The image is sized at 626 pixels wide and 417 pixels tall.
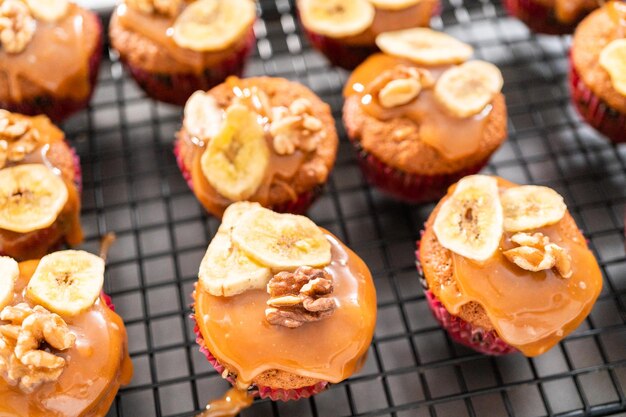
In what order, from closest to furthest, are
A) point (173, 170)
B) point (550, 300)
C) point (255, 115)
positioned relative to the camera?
point (550, 300)
point (255, 115)
point (173, 170)

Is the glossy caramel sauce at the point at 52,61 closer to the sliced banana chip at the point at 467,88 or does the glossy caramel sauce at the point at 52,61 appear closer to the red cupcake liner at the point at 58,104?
the red cupcake liner at the point at 58,104

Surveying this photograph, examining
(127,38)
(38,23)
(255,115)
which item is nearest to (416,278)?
(255,115)

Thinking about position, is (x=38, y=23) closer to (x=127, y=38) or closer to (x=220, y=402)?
(x=127, y=38)

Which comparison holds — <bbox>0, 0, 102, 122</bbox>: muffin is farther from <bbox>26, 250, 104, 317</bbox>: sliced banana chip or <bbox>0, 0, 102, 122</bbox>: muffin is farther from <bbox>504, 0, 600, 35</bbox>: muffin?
<bbox>504, 0, 600, 35</bbox>: muffin

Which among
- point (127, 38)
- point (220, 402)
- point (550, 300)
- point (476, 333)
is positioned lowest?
point (220, 402)

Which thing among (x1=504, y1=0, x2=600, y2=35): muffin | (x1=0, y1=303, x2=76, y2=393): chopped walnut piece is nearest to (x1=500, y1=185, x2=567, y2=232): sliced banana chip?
(x1=504, y1=0, x2=600, y2=35): muffin

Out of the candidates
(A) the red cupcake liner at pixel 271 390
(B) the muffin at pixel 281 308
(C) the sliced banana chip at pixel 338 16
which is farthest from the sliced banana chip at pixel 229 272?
(C) the sliced banana chip at pixel 338 16
